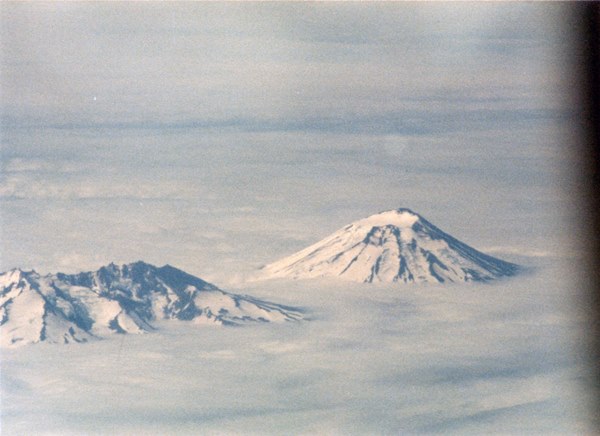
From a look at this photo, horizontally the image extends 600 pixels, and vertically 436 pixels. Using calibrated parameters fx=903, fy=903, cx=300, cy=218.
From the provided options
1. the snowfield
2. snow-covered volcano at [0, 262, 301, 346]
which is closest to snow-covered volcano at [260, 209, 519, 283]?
the snowfield

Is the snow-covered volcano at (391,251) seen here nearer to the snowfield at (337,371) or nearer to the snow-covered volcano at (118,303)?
the snowfield at (337,371)

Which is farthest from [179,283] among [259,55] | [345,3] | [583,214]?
[583,214]

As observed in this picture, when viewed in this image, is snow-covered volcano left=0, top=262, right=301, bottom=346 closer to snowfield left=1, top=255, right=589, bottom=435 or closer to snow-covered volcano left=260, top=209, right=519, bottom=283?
snowfield left=1, top=255, right=589, bottom=435

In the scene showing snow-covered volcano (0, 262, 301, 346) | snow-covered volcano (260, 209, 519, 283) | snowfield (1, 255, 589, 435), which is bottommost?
snowfield (1, 255, 589, 435)

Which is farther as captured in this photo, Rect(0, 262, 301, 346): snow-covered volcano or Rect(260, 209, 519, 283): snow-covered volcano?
Rect(260, 209, 519, 283): snow-covered volcano

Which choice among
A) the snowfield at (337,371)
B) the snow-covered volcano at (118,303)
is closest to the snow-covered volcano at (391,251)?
the snowfield at (337,371)

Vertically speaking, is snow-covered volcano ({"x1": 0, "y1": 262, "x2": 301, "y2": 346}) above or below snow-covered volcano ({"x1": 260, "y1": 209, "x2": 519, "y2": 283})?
below

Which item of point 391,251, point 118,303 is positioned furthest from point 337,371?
point 118,303
